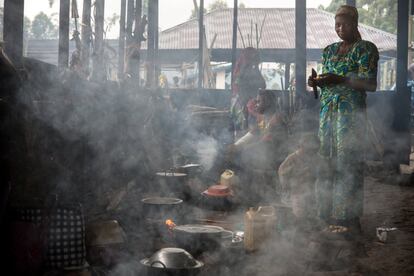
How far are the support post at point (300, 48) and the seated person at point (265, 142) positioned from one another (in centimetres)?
172

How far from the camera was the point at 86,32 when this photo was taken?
11.5 metres

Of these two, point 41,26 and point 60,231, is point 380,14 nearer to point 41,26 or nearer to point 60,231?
point 60,231

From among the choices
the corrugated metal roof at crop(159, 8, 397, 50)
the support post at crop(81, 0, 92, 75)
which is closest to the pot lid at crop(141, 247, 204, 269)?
the support post at crop(81, 0, 92, 75)

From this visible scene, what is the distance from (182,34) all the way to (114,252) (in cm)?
2554

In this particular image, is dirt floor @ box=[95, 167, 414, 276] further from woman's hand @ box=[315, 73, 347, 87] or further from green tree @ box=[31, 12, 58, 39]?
green tree @ box=[31, 12, 58, 39]

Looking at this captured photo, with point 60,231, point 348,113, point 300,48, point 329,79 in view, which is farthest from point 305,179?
point 300,48

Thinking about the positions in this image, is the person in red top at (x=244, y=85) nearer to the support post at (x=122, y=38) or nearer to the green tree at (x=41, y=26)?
the support post at (x=122, y=38)

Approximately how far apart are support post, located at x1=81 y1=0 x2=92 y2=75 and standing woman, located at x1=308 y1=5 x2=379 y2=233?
6.47 m

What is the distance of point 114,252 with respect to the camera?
4.54m

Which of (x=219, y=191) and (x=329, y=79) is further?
(x=219, y=191)

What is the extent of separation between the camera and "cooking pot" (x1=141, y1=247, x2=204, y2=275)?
3953mm

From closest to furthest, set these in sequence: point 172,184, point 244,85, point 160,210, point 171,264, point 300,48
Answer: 1. point 171,264
2. point 160,210
3. point 172,184
4. point 300,48
5. point 244,85

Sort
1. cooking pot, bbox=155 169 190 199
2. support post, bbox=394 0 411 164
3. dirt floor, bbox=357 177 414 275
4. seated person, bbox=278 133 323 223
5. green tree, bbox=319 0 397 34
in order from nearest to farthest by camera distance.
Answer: dirt floor, bbox=357 177 414 275 < seated person, bbox=278 133 323 223 < cooking pot, bbox=155 169 190 199 < support post, bbox=394 0 411 164 < green tree, bbox=319 0 397 34

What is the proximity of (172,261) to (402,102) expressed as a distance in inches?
343
